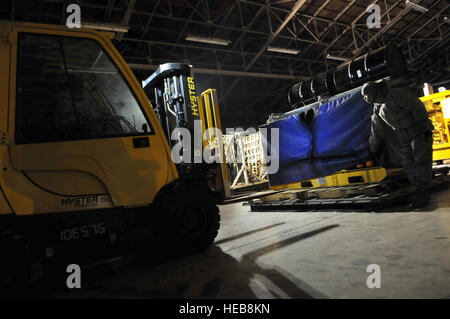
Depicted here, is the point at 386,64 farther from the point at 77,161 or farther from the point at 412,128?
the point at 77,161

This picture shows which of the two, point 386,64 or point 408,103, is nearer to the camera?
point 408,103

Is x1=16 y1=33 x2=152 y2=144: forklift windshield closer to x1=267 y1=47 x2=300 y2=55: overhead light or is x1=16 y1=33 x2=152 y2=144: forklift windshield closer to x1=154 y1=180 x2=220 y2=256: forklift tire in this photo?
x1=154 y1=180 x2=220 y2=256: forklift tire

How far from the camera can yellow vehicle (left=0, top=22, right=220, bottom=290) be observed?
234 cm

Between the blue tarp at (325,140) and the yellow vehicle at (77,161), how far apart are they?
335cm

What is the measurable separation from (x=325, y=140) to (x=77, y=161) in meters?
4.46

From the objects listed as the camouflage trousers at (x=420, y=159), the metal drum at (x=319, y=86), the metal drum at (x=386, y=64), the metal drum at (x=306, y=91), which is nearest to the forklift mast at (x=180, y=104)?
the camouflage trousers at (x=420, y=159)

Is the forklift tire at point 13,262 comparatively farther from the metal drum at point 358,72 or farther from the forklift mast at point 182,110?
the metal drum at point 358,72

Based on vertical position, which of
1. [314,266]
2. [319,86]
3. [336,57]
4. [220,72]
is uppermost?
[336,57]

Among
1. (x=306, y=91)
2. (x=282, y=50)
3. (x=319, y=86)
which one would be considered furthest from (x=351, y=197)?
(x=282, y=50)

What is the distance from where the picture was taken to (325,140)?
550 cm

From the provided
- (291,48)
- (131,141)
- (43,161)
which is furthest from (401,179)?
(291,48)

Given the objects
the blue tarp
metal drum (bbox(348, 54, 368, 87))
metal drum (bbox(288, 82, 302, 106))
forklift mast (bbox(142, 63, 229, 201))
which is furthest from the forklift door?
metal drum (bbox(288, 82, 302, 106))

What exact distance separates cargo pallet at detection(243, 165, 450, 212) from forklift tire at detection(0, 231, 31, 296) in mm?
4023
